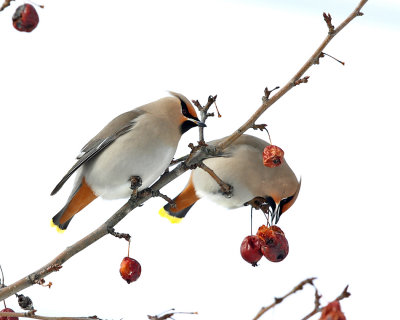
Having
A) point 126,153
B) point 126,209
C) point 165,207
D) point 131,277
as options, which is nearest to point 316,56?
point 126,209

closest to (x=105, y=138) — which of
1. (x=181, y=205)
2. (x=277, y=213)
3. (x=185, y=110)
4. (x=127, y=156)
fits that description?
(x=127, y=156)

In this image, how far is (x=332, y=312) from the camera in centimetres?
102

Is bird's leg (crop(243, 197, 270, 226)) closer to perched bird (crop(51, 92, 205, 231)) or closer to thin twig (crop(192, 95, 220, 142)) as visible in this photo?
perched bird (crop(51, 92, 205, 231))

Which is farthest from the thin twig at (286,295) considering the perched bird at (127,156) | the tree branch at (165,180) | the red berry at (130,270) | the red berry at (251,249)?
the perched bird at (127,156)

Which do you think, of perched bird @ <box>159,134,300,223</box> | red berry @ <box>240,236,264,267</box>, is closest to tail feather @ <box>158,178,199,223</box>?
perched bird @ <box>159,134,300,223</box>

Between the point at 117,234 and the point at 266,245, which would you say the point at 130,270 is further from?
the point at 266,245

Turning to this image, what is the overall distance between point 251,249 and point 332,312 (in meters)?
1.01

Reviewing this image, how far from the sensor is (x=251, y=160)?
264 centimetres

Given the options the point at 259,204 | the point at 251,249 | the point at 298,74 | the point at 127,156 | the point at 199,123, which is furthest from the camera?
the point at 259,204

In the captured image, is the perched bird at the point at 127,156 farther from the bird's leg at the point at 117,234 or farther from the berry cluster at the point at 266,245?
the bird's leg at the point at 117,234

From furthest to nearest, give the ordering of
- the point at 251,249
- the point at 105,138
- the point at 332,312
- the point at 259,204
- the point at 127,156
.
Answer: the point at 259,204 → the point at 105,138 → the point at 127,156 → the point at 251,249 → the point at 332,312

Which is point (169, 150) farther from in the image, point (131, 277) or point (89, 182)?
point (131, 277)

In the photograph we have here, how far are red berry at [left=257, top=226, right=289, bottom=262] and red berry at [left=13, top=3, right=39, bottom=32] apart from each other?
0.99 meters

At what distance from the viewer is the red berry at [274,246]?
1930 mm
